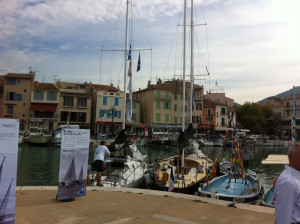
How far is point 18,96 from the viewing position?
183 ft

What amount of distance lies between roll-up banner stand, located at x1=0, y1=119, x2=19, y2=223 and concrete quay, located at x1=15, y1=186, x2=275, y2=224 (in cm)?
134

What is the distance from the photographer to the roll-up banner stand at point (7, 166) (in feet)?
18.0

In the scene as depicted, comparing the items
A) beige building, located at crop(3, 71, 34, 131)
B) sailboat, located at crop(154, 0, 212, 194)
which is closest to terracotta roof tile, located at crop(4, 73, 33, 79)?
beige building, located at crop(3, 71, 34, 131)

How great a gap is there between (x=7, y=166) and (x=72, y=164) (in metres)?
3.23

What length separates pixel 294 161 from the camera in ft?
11.6

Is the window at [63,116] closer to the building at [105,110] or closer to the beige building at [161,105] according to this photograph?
the building at [105,110]

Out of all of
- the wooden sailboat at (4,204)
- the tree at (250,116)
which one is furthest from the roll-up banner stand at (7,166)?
Answer: the tree at (250,116)

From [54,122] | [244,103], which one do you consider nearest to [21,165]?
[54,122]

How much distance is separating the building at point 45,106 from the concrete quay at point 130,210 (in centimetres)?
4886

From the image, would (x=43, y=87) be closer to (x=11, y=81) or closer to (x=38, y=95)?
(x=38, y=95)

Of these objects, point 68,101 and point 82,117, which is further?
point 82,117

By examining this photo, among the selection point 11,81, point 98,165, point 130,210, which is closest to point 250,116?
point 11,81

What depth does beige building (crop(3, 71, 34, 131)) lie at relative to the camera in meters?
55.3

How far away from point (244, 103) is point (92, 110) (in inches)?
1781
